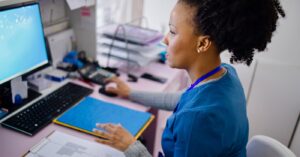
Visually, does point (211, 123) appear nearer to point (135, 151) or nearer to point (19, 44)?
point (135, 151)

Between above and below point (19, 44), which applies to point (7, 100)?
below

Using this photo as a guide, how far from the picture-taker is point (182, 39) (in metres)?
0.85

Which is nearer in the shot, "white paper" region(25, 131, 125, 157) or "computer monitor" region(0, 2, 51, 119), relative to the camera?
"white paper" region(25, 131, 125, 157)

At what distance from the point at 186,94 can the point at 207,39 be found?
0.21 meters

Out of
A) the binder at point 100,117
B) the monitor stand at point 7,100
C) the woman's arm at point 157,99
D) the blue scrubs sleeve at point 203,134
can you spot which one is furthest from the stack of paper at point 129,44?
the blue scrubs sleeve at point 203,134

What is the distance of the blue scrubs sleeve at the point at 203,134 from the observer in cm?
78

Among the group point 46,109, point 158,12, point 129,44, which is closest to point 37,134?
point 46,109

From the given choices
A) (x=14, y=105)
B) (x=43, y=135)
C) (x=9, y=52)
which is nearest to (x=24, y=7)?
(x=9, y=52)

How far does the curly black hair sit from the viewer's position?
0.73 metres

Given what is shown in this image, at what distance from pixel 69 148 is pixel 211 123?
509mm

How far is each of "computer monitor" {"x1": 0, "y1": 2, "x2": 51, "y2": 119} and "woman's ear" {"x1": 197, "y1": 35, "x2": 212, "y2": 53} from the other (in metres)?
0.72

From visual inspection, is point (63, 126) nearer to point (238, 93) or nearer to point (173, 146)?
point (173, 146)

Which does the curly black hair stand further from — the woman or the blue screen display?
the blue screen display

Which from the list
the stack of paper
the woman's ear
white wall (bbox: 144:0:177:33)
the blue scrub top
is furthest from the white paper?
white wall (bbox: 144:0:177:33)
